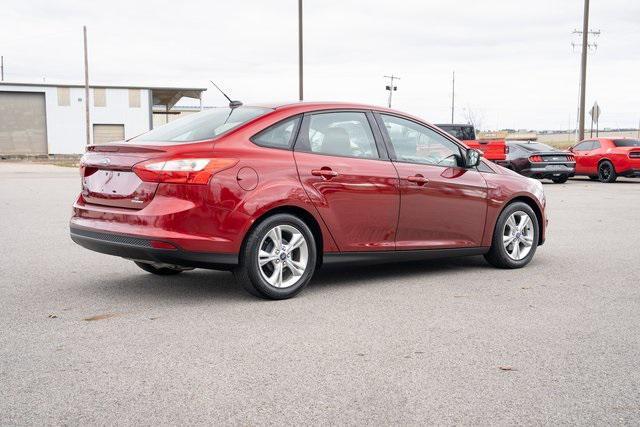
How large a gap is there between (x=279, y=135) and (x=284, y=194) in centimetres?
54

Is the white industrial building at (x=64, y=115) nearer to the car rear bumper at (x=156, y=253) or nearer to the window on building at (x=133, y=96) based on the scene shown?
the window on building at (x=133, y=96)

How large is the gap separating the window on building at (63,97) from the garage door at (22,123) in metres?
1.19

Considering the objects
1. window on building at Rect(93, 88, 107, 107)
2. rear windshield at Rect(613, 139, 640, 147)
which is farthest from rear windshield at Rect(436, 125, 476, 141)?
window on building at Rect(93, 88, 107, 107)

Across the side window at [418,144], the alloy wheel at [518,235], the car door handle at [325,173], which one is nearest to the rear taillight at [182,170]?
the car door handle at [325,173]

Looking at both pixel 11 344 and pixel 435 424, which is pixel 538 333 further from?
pixel 11 344

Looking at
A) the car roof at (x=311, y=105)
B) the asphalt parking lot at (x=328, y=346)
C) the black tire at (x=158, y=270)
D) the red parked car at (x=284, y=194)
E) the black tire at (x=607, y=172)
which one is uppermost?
the car roof at (x=311, y=105)

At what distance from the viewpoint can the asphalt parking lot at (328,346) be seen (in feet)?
12.5

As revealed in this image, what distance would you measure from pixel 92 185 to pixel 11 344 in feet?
5.98

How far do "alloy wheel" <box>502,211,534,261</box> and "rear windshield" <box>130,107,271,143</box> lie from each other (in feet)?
9.57

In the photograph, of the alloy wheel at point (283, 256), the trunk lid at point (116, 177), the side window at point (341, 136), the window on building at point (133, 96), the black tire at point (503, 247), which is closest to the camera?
the trunk lid at point (116, 177)

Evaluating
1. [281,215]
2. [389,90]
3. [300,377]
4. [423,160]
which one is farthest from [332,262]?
[389,90]

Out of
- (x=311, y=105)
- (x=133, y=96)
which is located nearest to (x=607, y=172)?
(x=311, y=105)

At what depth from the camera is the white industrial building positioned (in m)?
56.1

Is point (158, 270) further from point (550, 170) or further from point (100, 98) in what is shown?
point (100, 98)
